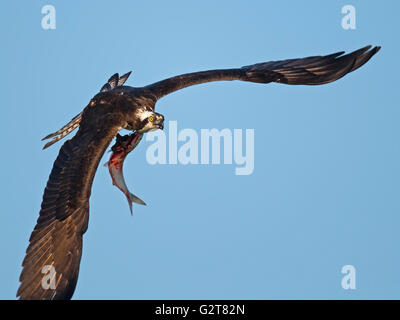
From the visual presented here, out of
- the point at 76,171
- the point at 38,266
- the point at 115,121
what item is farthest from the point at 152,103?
the point at 38,266

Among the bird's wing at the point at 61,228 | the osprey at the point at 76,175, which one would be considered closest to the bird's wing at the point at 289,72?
the osprey at the point at 76,175

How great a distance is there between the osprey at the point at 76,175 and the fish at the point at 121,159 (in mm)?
186

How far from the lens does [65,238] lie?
15328 mm

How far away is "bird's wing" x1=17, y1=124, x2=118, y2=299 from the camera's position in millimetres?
14914

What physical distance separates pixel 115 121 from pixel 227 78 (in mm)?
2757

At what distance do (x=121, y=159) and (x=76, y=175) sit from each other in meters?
1.15

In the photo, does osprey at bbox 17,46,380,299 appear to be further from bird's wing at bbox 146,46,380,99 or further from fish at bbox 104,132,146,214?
fish at bbox 104,132,146,214

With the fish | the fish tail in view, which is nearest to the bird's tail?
the fish

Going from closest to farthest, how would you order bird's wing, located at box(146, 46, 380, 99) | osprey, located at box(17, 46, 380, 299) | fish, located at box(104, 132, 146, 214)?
osprey, located at box(17, 46, 380, 299)
fish, located at box(104, 132, 146, 214)
bird's wing, located at box(146, 46, 380, 99)

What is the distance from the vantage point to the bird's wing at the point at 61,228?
587 inches

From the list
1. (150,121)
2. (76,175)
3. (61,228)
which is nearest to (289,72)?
(150,121)

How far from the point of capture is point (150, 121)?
1659 centimetres

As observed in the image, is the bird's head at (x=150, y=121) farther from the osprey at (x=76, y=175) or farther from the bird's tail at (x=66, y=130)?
the bird's tail at (x=66, y=130)
